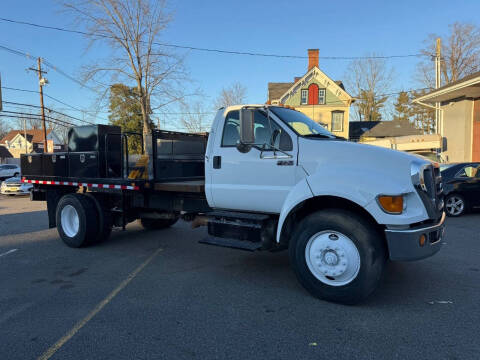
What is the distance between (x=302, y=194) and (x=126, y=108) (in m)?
28.8

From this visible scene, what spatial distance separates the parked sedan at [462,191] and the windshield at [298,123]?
22.4 ft

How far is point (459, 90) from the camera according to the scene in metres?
15.7

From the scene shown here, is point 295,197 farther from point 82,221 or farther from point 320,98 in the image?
point 320,98

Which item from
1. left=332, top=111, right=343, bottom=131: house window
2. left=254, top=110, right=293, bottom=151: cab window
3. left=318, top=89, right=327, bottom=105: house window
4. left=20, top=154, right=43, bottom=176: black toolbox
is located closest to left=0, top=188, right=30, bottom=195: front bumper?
left=20, top=154, right=43, bottom=176: black toolbox

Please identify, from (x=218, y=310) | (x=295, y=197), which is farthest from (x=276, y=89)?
(x=218, y=310)

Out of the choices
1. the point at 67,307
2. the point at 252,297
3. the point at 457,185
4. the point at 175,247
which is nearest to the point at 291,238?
the point at 252,297

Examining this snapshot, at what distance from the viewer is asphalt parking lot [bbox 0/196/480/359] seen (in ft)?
10.2

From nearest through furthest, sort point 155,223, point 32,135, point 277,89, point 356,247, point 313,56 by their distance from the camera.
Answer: point 356,247, point 155,223, point 313,56, point 277,89, point 32,135

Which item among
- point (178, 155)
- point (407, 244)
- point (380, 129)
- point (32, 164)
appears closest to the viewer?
point (407, 244)

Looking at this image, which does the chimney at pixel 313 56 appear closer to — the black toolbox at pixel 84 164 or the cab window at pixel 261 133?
the black toolbox at pixel 84 164

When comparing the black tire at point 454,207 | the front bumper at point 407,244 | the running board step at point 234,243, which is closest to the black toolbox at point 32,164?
the running board step at point 234,243

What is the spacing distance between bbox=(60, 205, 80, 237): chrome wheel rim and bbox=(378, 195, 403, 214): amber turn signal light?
226 inches

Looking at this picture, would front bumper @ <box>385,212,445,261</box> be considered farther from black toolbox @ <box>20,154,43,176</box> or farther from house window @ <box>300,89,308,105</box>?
house window @ <box>300,89,308,105</box>

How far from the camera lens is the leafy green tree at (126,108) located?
24.7 meters
